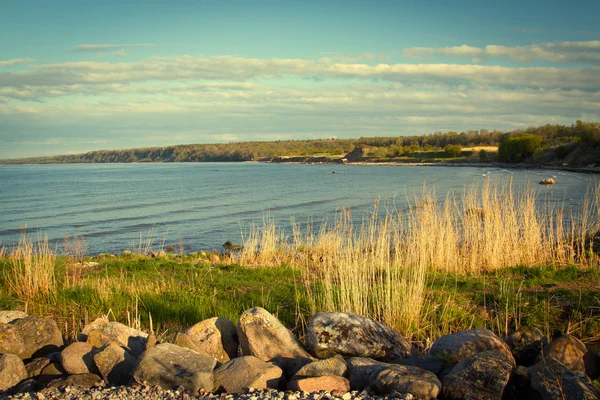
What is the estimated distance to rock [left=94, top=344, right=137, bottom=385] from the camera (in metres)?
5.60

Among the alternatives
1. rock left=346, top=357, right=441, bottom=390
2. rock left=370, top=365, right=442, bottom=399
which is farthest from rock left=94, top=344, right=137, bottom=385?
rock left=370, top=365, right=442, bottom=399

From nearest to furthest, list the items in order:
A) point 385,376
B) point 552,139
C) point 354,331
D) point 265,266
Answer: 1. point 385,376
2. point 354,331
3. point 265,266
4. point 552,139

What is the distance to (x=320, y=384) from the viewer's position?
5.08m

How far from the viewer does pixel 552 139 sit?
110m

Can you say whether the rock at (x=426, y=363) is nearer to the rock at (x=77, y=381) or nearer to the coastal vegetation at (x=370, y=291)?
the coastal vegetation at (x=370, y=291)

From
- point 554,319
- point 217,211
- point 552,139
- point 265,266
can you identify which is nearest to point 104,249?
point 265,266

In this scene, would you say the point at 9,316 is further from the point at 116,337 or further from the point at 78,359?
the point at 78,359

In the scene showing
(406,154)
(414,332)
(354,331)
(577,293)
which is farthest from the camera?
(406,154)

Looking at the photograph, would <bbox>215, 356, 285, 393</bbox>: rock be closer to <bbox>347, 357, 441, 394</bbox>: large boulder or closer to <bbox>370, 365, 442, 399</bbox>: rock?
<bbox>347, 357, 441, 394</bbox>: large boulder

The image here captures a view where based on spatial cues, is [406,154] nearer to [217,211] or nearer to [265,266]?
[217,211]

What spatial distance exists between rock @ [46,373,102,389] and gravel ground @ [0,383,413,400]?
5.0 inches

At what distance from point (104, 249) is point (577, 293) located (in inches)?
664

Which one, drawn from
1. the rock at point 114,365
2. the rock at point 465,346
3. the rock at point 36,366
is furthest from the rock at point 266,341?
the rock at point 36,366

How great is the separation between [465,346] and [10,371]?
17.7 ft
